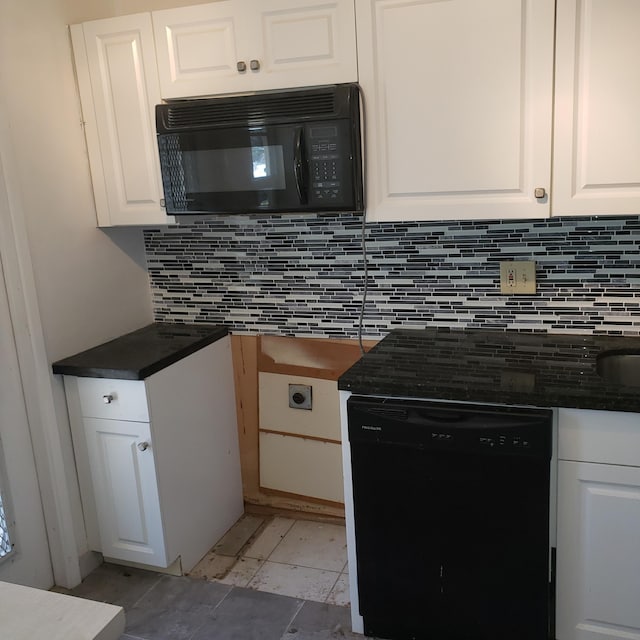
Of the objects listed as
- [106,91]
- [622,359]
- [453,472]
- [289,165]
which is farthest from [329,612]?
[106,91]

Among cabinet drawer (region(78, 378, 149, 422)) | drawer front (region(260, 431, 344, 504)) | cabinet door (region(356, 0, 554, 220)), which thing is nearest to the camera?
cabinet door (region(356, 0, 554, 220))

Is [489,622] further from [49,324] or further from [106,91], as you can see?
[106,91]

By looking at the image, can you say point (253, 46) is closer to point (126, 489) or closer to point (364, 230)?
point (364, 230)

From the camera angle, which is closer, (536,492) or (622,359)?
(536,492)

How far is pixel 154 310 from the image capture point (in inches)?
108

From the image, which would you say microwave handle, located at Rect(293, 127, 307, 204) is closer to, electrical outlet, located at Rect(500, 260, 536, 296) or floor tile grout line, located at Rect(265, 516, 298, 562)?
electrical outlet, located at Rect(500, 260, 536, 296)

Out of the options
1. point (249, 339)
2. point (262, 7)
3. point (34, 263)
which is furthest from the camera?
point (249, 339)

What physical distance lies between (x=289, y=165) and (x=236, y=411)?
3.86 feet

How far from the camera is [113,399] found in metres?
2.15

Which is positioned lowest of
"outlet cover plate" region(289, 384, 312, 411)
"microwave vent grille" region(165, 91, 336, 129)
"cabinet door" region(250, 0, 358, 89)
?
"outlet cover plate" region(289, 384, 312, 411)

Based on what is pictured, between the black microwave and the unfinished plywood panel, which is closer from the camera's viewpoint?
the black microwave

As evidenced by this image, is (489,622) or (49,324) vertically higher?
(49,324)

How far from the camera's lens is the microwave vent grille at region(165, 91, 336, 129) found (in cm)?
192

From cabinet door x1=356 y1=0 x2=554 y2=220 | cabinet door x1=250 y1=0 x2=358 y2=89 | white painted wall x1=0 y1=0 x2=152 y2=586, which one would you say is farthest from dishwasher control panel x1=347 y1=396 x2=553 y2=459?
white painted wall x1=0 y1=0 x2=152 y2=586
